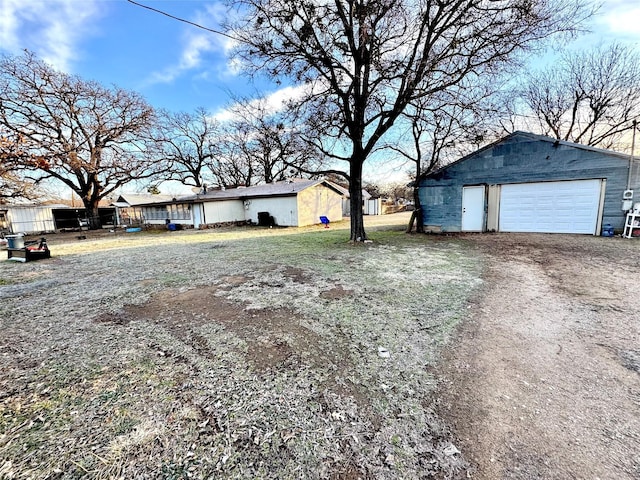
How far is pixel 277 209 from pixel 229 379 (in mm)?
16756

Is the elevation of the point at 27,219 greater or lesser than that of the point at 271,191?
lesser

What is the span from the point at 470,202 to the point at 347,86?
6915 millimetres

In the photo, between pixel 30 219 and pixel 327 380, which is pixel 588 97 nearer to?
pixel 327 380

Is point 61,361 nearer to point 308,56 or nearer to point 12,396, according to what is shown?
point 12,396

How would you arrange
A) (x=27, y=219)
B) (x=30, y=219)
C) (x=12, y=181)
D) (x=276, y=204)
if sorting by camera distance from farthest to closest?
(x=30, y=219) < (x=27, y=219) < (x=276, y=204) < (x=12, y=181)

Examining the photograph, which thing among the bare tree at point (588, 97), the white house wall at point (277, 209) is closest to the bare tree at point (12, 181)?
the white house wall at point (277, 209)

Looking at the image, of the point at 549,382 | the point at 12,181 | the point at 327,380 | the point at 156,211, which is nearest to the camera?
the point at 549,382

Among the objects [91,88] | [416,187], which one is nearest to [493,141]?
[416,187]

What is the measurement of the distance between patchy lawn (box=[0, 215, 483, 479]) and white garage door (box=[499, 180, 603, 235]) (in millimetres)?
7440

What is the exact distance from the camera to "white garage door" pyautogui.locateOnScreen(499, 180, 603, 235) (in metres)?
9.41

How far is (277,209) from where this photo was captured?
18672 millimetres

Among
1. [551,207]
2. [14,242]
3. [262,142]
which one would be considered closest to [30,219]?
[14,242]

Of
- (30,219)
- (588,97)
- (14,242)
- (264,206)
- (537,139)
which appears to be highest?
(588,97)

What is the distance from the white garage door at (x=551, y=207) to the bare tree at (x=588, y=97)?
6.26 m
